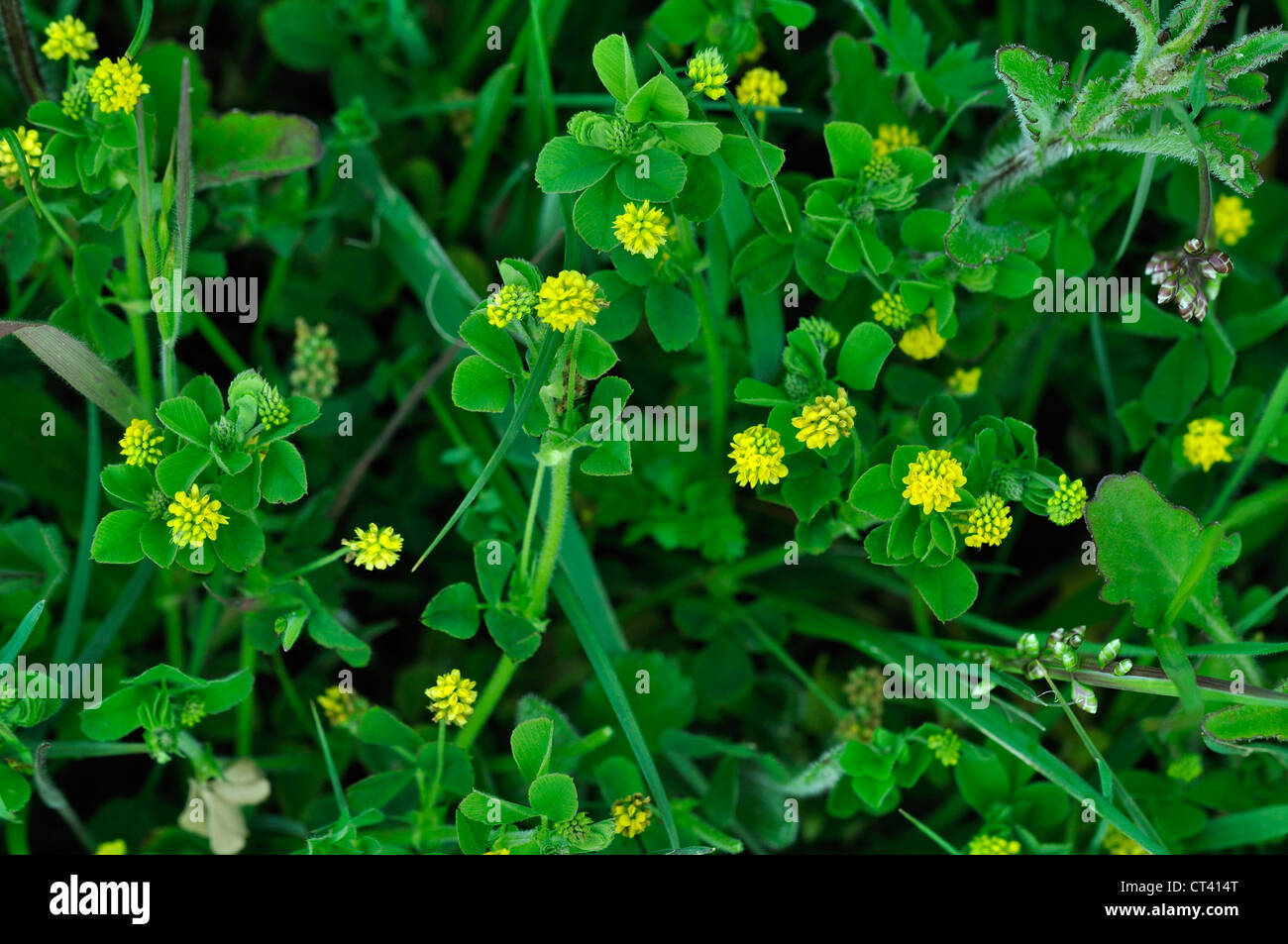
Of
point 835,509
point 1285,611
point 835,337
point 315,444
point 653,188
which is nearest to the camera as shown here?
point 653,188

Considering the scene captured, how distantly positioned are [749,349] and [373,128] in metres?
1.13

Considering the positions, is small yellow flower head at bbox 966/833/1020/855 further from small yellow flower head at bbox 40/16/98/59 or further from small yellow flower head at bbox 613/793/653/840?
small yellow flower head at bbox 40/16/98/59

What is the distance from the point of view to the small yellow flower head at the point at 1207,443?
2.71 metres

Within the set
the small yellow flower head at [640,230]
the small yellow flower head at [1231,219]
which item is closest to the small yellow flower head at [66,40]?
the small yellow flower head at [640,230]

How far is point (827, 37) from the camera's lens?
334 centimetres

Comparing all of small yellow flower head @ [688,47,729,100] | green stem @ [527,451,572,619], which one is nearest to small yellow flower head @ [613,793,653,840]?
green stem @ [527,451,572,619]

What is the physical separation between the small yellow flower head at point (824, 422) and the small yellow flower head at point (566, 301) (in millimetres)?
516

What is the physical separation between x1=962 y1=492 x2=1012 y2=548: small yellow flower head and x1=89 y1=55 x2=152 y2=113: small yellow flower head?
1.98m

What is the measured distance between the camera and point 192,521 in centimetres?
212

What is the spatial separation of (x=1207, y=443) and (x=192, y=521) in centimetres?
238

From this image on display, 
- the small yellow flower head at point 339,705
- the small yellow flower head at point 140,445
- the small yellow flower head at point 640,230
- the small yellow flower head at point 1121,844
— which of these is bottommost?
the small yellow flower head at point 1121,844

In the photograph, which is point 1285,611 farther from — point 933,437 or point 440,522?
point 440,522

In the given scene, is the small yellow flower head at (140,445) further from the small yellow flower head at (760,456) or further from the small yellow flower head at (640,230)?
the small yellow flower head at (760,456)
